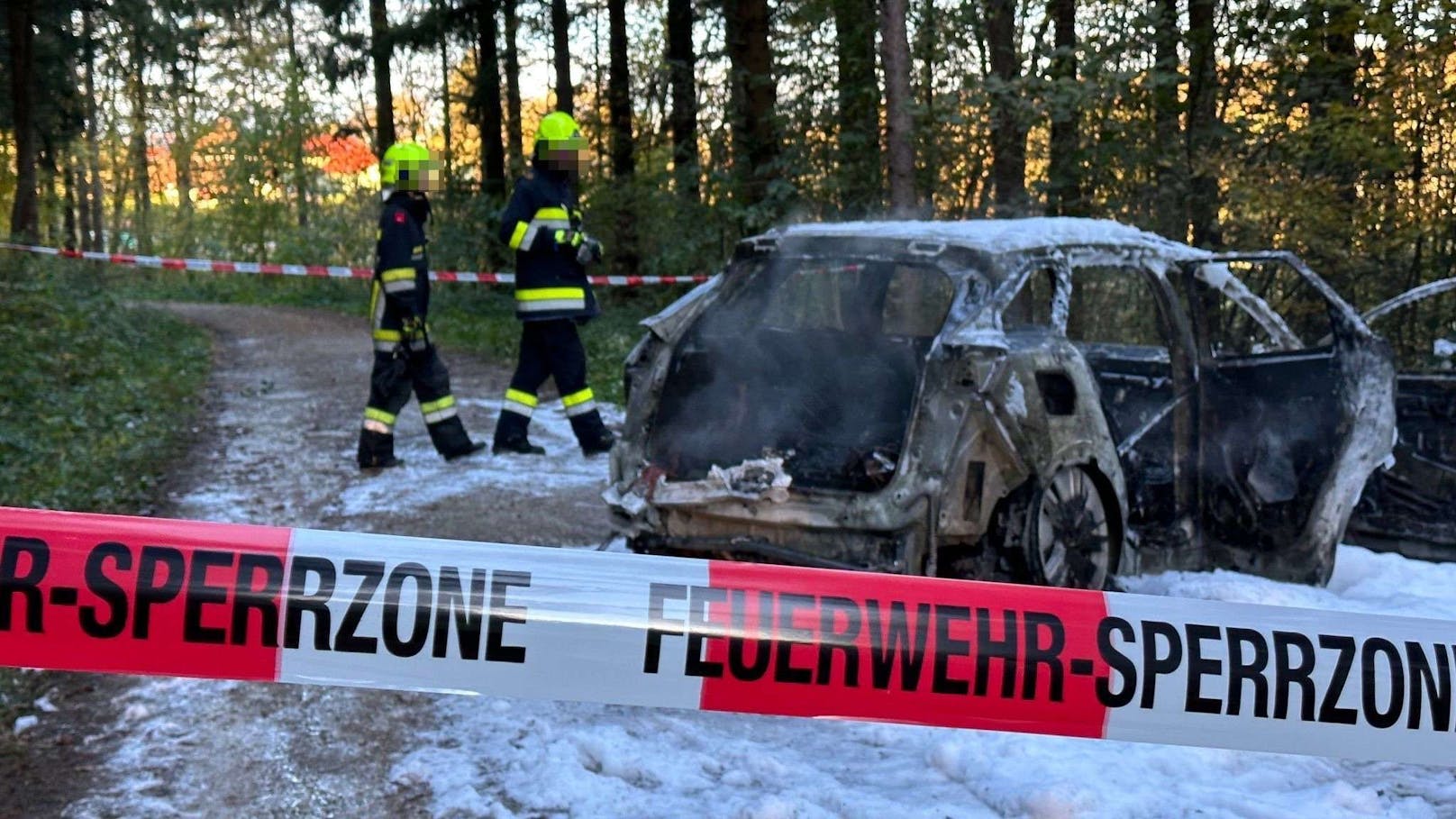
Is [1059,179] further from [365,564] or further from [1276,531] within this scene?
[365,564]

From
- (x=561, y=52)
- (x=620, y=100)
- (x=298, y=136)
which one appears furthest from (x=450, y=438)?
(x=298, y=136)

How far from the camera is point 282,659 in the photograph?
232cm

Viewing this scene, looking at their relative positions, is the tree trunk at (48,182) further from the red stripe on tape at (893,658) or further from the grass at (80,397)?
the red stripe on tape at (893,658)

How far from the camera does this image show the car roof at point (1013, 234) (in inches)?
213

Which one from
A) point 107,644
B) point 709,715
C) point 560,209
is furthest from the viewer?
point 560,209

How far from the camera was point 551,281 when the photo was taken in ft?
28.0

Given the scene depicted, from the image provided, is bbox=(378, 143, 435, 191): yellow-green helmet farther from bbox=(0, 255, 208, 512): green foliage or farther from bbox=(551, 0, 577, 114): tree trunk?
bbox=(551, 0, 577, 114): tree trunk

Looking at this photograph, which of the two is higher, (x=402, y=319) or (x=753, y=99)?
(x=753, y=99)

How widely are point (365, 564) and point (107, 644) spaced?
43cm

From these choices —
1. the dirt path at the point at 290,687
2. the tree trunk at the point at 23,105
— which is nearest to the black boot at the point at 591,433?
the dirt path at the point at 290,687

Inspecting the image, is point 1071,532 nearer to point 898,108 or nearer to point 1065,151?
point 898,108

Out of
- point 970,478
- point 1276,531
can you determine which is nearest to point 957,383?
point 970,478

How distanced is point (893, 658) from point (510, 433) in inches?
263

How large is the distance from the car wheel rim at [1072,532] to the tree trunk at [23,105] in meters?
19.1
